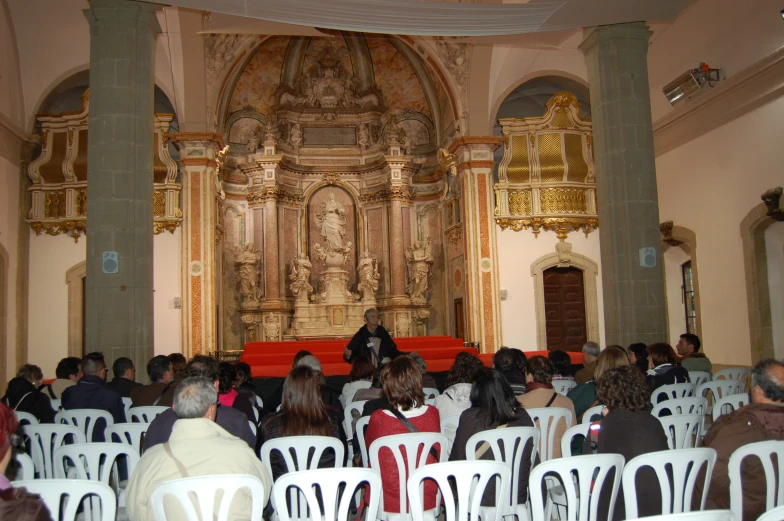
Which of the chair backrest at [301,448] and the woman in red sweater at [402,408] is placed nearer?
the chair backrest at [301,448]

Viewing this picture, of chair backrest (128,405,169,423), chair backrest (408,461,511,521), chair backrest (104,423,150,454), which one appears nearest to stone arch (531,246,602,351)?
chair backrest (128,405,169,423)

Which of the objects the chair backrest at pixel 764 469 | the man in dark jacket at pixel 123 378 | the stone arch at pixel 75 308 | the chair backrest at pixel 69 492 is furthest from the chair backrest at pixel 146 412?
the stone arch at pixel 75 308

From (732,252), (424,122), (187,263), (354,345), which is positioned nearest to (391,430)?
(354,345)

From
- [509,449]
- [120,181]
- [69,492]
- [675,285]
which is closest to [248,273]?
[120,181]

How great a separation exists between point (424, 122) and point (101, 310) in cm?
1175

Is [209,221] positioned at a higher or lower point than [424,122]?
lower

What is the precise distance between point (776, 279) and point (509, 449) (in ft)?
31.5

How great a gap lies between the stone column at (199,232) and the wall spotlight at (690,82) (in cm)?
902

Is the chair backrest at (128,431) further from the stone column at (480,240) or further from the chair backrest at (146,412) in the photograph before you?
the stone column at (480,240)

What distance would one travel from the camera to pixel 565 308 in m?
16.4

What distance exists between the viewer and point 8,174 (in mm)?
14320

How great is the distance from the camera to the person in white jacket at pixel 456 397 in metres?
4.86

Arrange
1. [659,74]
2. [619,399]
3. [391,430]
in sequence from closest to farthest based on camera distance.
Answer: [619,399]
[391,430]
[659,74]

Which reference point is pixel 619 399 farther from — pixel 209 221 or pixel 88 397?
pixel 209 221
